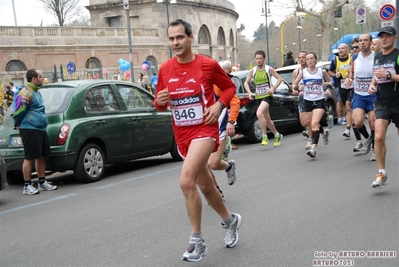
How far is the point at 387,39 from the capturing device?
7.05m

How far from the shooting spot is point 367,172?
8617 millimetres

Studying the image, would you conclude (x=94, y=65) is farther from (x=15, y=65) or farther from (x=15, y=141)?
(x=15, y=141)

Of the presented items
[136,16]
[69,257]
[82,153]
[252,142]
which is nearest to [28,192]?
[82,153]

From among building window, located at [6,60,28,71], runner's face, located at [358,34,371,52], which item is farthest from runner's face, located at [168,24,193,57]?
building window, located at [6,60,28,71]

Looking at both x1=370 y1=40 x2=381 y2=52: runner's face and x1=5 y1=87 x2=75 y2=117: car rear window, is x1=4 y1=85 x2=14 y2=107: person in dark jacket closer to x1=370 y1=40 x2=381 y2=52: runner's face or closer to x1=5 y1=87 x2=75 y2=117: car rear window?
x1=5 y1=87 x2=75 y2=117: car rear window

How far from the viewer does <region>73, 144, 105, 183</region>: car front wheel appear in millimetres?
9266

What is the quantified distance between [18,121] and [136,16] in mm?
49329

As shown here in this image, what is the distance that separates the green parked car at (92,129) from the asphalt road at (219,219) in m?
0.43

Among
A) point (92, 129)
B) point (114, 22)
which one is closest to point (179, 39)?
point (92, 129)

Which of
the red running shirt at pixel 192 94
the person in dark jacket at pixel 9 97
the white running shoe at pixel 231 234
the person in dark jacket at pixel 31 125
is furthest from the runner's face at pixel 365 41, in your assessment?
the person in dark jacket at pixel 9 97

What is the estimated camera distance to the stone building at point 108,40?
140ft

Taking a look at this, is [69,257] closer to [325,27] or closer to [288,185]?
[288,185]

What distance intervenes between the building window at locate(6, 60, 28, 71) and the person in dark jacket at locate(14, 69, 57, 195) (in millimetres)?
35865

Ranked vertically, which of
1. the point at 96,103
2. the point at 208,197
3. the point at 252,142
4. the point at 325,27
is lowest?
the point at 252,142
